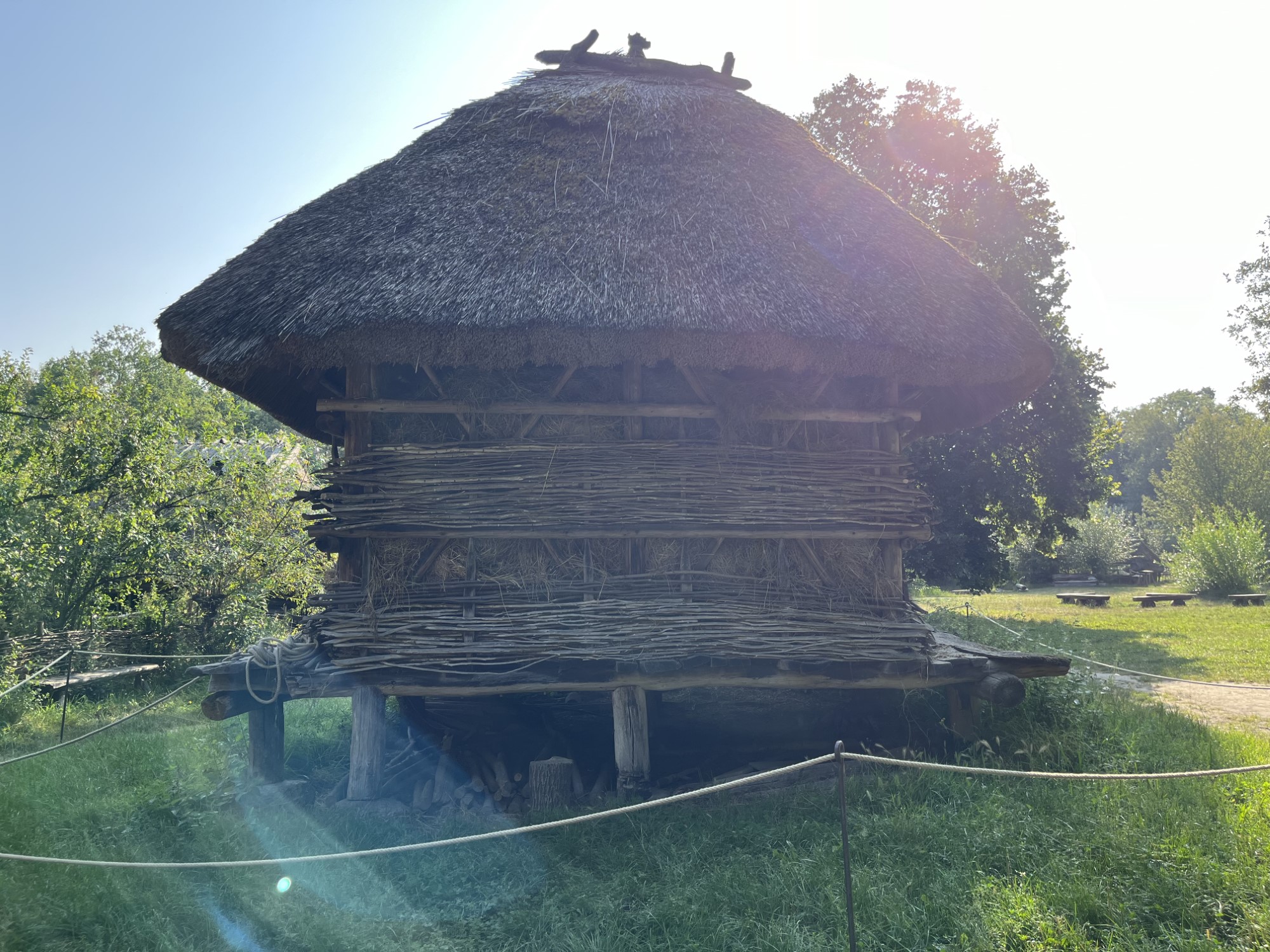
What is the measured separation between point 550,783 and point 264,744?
2.16 metres

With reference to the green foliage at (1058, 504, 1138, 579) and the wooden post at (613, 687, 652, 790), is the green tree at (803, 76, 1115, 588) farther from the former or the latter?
the green foliage at (1058, 504, 1138, 579)

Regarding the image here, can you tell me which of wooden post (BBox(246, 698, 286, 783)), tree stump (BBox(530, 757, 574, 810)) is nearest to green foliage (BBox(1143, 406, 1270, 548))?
tree stump (BBox(530, 757, 574, 810))

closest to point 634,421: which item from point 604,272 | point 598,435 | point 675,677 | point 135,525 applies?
point 598,435

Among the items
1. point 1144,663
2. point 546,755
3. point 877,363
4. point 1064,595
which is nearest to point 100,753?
point 546,755

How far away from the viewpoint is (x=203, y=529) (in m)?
11.8

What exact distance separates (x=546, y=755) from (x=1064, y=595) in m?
20.7

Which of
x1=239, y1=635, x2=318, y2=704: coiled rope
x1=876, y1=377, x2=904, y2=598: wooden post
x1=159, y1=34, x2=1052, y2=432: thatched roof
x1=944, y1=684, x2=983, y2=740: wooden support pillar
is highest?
x1=159, y1=34, x2=1052, y2=432: thatched roof

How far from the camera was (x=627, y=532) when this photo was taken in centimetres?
545

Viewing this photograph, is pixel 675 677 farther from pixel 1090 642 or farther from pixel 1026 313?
pixel 1026 313

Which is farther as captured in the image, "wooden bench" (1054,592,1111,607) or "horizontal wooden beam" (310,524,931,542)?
"wooden bench" (1054,592,1111,607)

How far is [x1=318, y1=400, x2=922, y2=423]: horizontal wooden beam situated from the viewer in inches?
218

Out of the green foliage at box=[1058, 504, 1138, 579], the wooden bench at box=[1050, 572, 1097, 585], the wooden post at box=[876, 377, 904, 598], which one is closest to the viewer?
the wooden post at box=[876, 377, 904, 598]

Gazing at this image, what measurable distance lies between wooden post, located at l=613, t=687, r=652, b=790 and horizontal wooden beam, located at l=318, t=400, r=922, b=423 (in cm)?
202

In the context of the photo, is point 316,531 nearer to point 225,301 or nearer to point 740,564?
point 225,301
